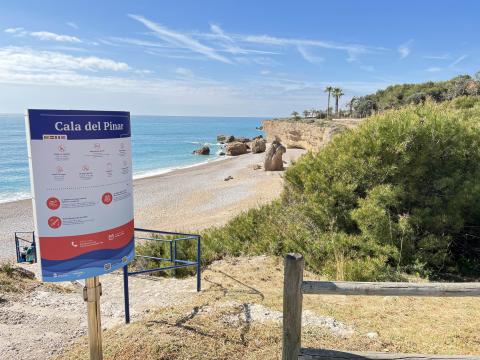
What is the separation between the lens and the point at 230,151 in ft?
188

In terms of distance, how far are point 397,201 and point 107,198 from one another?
5.92 meters

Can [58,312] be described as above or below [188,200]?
above

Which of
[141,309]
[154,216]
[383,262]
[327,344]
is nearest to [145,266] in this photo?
[141,309]

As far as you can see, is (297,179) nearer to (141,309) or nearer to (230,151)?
(141,309)

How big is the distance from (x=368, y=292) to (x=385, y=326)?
200 cm

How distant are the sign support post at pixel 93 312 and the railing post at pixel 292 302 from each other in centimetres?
172

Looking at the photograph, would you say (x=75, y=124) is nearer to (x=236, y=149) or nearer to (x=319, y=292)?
(x=319, y=292)

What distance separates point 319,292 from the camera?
300 centimetres

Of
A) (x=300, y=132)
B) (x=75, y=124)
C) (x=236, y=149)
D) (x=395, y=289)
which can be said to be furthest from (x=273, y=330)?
(x=236, y=149)

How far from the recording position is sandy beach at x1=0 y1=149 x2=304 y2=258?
771 inches

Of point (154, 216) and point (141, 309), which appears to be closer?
point (141, 309)

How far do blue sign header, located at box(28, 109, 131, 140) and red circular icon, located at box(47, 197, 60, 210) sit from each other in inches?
19.1

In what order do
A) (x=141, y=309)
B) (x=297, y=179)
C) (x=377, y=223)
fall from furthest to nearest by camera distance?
(x=297, y=179) → (x=377, y=223) → (x=141, y=309)

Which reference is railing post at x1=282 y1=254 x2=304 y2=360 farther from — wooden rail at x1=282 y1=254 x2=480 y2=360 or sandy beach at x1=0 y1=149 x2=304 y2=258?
sandy beach at x1=0 y1=149 x2=304 y2=258
